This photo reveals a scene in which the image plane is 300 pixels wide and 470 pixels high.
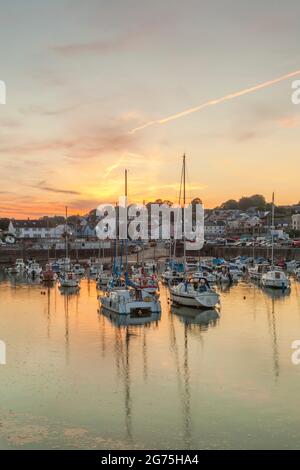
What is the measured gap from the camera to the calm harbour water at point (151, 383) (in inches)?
536

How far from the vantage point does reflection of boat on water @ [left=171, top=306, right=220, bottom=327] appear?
30.2 metres

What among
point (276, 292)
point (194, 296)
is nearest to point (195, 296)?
point (194, 296)

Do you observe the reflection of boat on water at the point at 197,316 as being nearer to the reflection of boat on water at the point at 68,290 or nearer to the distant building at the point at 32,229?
the reflection of boat on water at the point at 68,290

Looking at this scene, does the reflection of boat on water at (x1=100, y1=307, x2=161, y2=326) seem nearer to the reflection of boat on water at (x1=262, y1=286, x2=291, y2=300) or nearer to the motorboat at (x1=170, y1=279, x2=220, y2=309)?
the motorboat at (x1=170, y1=279, x2=220, y2=309)

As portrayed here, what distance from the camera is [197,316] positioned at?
3216 centimetres

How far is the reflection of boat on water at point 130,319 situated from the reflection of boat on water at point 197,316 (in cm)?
163

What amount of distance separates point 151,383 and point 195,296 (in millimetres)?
16128

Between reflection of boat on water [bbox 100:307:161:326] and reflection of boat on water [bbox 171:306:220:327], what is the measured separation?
1.63 m

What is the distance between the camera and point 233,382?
18.0 metres

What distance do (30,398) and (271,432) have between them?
7236 mm

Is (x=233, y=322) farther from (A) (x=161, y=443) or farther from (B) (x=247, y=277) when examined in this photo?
(B) (x=247, y=277)

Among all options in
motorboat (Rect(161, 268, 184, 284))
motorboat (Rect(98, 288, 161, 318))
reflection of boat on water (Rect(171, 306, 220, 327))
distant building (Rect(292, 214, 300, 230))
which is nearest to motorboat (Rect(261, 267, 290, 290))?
motorboat (Rect(161, 268, 184, 284))

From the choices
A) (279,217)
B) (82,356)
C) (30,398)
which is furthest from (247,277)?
(279,217)

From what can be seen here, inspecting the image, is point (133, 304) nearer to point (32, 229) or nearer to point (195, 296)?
point (195, 296)
